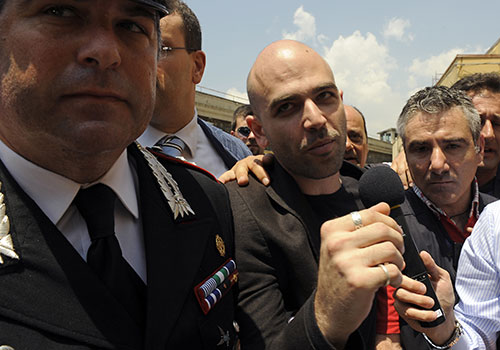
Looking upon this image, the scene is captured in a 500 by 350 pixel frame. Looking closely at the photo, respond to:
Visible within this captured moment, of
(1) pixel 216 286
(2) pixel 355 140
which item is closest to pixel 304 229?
(1) pixel 216 286

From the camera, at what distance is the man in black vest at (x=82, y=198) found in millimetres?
1100

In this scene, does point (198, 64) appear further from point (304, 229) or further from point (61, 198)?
point (61, 198)

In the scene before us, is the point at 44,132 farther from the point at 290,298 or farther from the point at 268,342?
the point at 290,298

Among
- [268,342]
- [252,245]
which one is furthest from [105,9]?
[268,342]

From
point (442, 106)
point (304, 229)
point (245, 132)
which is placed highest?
point (442, 106)

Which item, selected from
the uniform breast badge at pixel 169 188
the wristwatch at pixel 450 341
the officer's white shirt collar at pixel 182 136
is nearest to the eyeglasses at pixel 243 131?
the officer's white shirt collar at pixel 182 136

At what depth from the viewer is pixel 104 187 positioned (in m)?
1.33

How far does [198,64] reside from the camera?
9.88 ft

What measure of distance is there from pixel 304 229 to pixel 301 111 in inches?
24.8

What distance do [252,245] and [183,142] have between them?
133 cm

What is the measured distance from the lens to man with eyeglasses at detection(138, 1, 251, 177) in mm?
2736

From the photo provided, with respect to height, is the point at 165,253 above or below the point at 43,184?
below

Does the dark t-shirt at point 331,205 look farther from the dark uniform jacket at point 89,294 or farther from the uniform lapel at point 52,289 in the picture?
the uniform lapel at point 52,289

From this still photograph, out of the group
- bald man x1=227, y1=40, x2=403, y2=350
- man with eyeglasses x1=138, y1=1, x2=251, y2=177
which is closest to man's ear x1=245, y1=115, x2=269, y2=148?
bald man x1=227, y1=40, x2=403, y2=350
